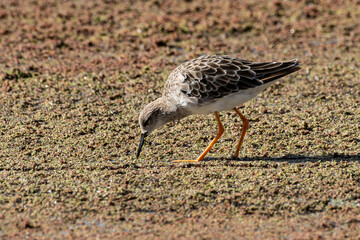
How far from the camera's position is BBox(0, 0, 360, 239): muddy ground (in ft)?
20.5

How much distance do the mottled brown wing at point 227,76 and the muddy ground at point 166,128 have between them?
Result: 923 millimetres

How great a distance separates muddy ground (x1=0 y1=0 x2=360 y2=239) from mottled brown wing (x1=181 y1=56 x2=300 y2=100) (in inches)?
36.3

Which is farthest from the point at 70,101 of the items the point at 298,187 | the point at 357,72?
the point at 357,72

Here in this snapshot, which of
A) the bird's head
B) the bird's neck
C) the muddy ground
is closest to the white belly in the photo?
the bird's neck

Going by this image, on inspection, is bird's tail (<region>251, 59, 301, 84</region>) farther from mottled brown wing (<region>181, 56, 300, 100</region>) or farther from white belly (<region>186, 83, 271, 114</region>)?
white belly (<region>186, 83, 271, 114</region>)

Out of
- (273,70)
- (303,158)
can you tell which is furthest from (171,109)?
(303,158)

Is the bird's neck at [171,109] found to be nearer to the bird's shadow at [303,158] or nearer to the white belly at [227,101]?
the white belly at [227,101]

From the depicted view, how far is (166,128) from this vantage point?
862 centimetres

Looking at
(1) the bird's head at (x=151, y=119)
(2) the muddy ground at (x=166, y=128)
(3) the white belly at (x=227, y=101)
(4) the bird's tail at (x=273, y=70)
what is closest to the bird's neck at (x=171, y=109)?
(1) the bird's head at (x=151, y=119)

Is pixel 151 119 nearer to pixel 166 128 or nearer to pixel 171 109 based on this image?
pixel 171 109

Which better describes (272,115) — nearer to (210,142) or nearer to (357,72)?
(210,142)

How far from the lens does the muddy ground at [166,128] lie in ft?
20.5

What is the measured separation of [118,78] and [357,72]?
14.6 feet

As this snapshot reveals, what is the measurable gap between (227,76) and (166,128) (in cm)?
147
